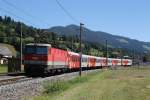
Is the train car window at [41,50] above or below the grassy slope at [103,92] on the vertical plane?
above

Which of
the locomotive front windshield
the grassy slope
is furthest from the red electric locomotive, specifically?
the grassy slope

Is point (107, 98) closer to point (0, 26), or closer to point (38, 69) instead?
point (38, 69)

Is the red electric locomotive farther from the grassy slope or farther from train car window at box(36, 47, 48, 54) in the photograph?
the grassy slope

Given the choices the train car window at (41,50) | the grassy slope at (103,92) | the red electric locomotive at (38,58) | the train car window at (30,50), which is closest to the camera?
the grassy slope at (103,92)

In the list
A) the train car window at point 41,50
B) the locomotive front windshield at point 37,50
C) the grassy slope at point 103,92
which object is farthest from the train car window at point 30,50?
the grassy slope at point 103,92

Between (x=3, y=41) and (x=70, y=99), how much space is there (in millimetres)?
119843

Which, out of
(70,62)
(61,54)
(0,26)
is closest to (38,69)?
(61,54)

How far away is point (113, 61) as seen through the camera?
134 m

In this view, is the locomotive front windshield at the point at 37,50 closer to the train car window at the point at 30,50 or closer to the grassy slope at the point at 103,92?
the train car window at the point at 30,50

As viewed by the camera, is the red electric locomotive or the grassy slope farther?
the red electric locomotive

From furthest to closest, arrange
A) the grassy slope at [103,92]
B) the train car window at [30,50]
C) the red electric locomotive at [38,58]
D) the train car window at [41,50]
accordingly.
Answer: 1. the train car window at [30,50]
2. the train car window at [41,50]
3. the red electric locomotive at [38,58]
4. the grassy slope at [103,92]

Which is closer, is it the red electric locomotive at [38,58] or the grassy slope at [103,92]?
the grassy slope at [103,92]

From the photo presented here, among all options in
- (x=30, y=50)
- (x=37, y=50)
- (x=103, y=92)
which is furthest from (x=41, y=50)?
(x=103, y=92)

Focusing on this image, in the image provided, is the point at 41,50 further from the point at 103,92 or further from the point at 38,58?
the point at 103,92
